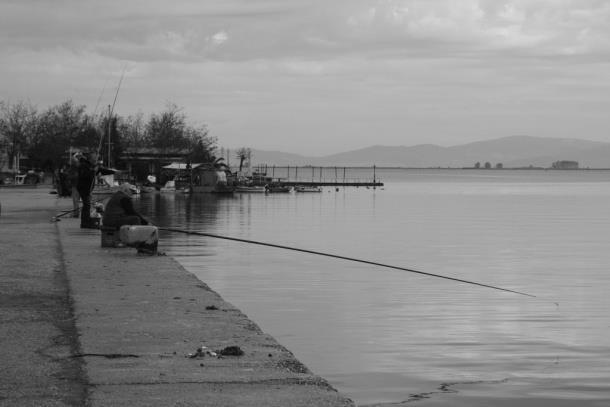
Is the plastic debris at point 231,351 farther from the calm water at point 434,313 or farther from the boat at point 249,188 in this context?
the boat at point 249,188

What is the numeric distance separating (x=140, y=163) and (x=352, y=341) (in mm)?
104238

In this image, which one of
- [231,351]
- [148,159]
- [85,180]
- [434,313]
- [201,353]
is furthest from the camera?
[148,159]

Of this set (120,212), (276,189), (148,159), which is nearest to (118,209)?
(120,212)

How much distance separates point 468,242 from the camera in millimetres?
38094

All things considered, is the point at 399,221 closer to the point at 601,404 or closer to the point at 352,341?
the point at 352,341

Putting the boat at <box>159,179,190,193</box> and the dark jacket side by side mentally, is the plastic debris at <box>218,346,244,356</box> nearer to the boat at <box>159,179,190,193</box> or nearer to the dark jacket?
the dark jacket

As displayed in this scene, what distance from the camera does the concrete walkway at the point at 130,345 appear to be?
354 inches

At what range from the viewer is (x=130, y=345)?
440 inches

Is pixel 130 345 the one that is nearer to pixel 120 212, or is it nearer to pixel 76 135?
pixel 120 212

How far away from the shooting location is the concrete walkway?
8984 mm

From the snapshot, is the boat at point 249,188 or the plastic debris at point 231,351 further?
the boat at point 249,188

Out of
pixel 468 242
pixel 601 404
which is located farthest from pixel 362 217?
pixel 601 404

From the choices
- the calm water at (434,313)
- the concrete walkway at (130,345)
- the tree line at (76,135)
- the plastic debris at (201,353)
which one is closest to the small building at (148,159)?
the tree line at (76,135)

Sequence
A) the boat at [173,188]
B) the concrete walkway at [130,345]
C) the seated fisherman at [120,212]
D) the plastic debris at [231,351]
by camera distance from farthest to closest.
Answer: the boat at [173,188]
the seated fisherman at [120,212]
the plastic debris at [231,351]
the concrete walkway at [130,345]
